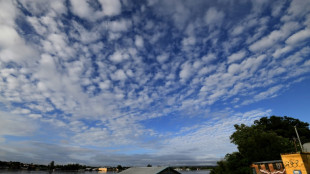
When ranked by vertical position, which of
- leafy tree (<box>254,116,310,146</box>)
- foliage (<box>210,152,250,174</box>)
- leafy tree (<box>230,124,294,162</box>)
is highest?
leafy tree (<box>254,116,310,146</box>)

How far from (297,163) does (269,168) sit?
635cm

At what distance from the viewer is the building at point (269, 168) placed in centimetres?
3100

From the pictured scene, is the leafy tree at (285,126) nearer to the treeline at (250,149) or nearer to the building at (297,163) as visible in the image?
the treeline at (250,149)

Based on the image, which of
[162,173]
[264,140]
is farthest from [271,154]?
[162,173]

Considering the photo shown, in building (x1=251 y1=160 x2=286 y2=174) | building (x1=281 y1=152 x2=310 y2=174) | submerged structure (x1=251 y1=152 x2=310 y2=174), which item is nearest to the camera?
building (x1=281 y1=152 x2=310 y2=174)

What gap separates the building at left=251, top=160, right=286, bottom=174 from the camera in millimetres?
31000

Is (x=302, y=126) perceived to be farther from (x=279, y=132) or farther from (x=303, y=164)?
(x=303, y=164)

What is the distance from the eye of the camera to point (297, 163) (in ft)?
91.7

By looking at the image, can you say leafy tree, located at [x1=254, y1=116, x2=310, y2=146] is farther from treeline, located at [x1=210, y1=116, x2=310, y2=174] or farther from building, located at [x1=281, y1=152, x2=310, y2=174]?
building, located at [x1=281, y1=152, x2=310, y2=174]

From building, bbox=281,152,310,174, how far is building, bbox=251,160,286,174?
183cm

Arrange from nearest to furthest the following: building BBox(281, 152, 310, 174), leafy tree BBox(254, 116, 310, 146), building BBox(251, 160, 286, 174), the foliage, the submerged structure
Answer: building BBox(281, 152, 310, 174)
the submerged structure
building BBox(251, 160, 286, 174)
the foliage
leafy tree BBox(254, 116, 310, 146)

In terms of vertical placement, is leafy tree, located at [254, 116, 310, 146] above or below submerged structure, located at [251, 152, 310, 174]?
above

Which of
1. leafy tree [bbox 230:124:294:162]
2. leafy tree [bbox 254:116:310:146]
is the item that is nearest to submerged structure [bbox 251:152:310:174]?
leafy tree [bbox 230:124:294:162]

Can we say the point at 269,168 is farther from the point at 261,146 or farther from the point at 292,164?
the point at 261,146
